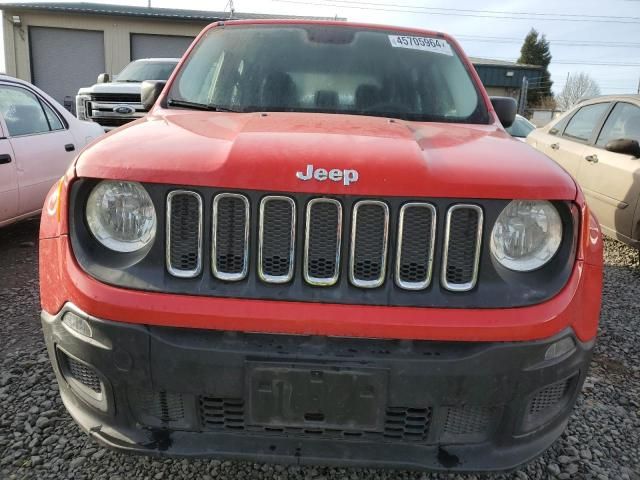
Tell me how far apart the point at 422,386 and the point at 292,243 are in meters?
0.58

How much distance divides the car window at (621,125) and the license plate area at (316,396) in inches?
193

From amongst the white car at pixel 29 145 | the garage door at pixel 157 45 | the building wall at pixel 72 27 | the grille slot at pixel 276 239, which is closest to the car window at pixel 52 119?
the white car at pixel 29 145

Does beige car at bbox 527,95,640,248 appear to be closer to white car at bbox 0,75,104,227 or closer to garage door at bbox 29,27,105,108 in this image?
white car at bbox 0,75,104,227

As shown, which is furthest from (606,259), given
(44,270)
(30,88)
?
(30,88)

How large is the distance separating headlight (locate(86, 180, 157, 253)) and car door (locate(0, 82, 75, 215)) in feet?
11.5

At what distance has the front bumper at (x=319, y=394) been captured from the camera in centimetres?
159

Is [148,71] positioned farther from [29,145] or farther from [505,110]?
[505,110]

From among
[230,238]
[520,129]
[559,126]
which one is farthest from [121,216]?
[520,129]

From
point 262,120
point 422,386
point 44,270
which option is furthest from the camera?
point 262,120

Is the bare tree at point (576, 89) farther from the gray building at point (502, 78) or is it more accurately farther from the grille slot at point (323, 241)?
the grille slot at point (323, 241)

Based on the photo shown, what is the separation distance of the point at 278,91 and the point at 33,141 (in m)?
3.28

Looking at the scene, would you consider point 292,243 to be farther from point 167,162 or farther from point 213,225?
point 167,162

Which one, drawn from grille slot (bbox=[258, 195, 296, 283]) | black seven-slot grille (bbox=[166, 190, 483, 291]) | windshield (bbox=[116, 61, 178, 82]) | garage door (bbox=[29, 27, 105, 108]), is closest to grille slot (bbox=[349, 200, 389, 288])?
black seven-slot grille (bbox=[166, 190, 483, 291])

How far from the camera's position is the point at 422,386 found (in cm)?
159
